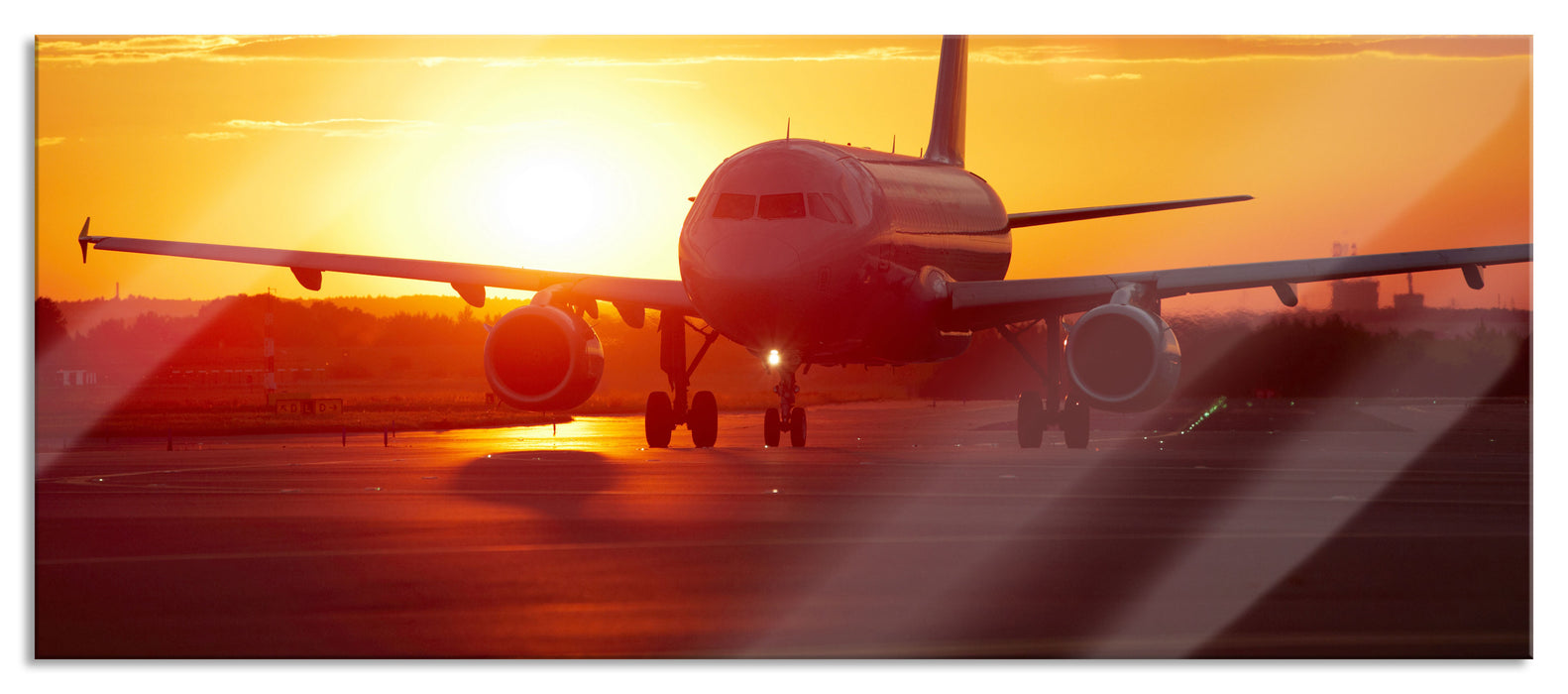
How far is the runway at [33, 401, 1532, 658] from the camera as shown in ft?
33.1

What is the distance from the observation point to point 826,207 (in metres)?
24.9

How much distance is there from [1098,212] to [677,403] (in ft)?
28.8

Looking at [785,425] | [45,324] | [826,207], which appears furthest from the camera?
→ [785,425]

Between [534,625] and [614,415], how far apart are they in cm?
4572

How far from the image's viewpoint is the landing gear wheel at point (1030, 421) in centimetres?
3008

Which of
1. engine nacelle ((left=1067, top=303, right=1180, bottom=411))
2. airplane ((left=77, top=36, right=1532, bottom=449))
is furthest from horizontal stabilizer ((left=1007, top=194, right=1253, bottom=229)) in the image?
engine nacelle ((left=1067, top=303, right=1180, bottom=411))

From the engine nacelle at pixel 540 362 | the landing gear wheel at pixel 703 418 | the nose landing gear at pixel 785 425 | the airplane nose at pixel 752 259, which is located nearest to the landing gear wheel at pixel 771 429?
the nose landing gear at pixel 785 425

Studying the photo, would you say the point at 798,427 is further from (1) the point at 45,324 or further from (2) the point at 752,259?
(1) the point at 45,324

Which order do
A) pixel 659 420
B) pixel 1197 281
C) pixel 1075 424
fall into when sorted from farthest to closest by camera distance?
1. pixel 659 420
2. pixel 1075 424
3. pixel 1197 281

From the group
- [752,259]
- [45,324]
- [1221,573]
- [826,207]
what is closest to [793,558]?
[1221,573]

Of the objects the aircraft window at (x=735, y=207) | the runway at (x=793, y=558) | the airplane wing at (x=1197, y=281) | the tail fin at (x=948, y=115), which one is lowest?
the runway at (x=793, y=558)

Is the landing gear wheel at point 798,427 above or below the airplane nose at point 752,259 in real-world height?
below

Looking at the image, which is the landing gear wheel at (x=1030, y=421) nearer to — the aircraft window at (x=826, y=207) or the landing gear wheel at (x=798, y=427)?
the landing gear wheel at (x=798, y=427)

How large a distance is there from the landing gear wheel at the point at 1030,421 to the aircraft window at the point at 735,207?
760cm
